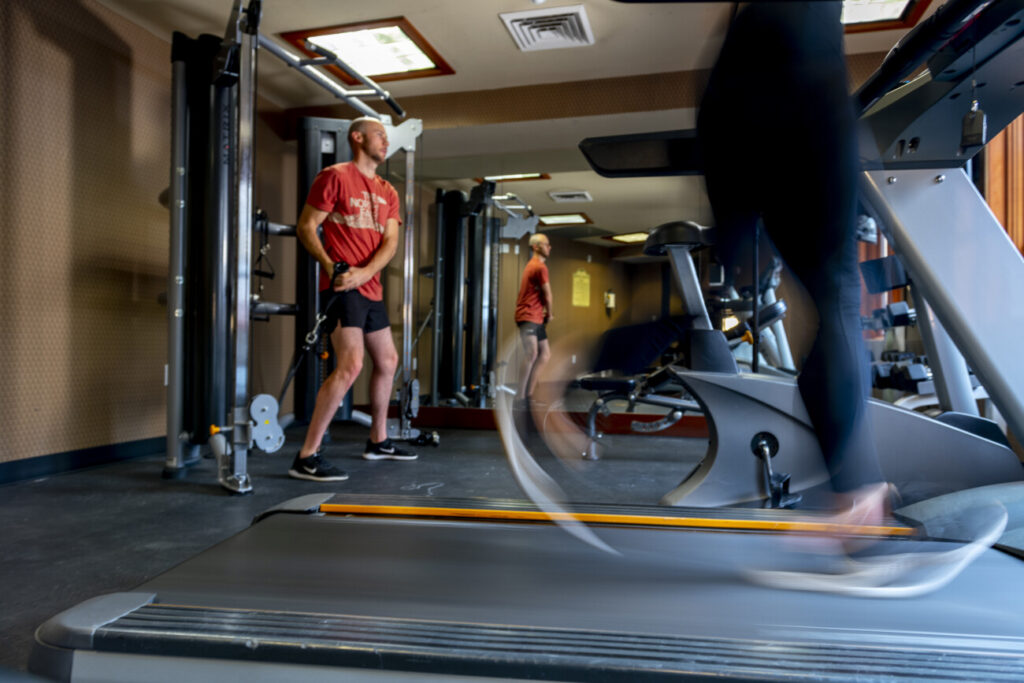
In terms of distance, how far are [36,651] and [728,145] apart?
1293mm

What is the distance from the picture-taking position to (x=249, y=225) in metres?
2.31

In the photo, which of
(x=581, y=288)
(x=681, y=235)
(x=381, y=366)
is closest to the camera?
(x=681, y=235)

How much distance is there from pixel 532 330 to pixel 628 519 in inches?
96.6

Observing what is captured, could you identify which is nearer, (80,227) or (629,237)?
(80,227)

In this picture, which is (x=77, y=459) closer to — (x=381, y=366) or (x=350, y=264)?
(x=381, y=366)

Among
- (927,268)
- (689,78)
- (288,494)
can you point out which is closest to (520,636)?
(927,268)

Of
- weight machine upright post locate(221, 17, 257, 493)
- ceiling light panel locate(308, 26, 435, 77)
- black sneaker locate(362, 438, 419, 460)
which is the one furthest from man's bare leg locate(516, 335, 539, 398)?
ceiling light panel locate(308, 26, 435, 77)

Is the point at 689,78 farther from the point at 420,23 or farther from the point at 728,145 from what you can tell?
the point at 728,145

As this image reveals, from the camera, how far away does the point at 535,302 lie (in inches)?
149

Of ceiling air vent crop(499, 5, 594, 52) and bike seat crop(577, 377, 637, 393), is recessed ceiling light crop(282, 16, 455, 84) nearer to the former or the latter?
ceiling air vent crop(499, 5, 594, 52)

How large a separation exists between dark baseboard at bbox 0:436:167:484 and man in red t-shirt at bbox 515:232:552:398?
2.04 meters

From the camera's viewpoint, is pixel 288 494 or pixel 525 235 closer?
pixel 288 494

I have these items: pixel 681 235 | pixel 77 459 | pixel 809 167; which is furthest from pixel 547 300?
pixel 809 167

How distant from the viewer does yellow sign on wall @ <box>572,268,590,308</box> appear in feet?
11.0
